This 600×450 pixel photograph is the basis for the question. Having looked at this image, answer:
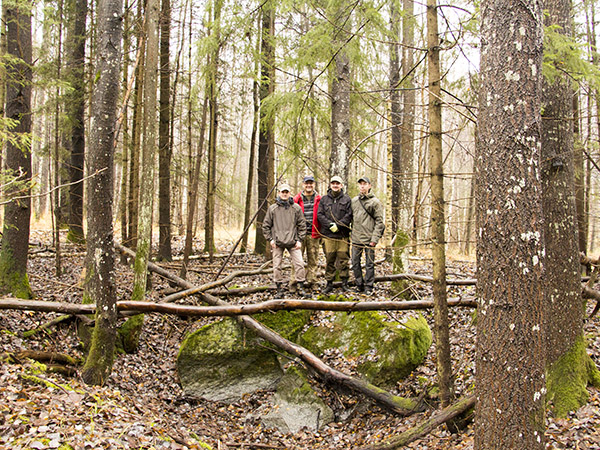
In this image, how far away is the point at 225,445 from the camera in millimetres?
5781

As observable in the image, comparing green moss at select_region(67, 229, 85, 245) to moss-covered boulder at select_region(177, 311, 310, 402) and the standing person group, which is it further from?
the standing person group

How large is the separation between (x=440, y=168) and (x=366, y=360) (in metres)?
3.87

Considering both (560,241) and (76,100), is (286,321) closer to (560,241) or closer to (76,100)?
(560,241)

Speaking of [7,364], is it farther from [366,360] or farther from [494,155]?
[494,155]

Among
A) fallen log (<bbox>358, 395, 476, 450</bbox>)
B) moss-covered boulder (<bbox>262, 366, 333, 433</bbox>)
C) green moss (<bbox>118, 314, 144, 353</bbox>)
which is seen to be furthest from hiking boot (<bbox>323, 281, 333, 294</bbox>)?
fallen log (<bbox>358, 395, 476, 450</bbox>)

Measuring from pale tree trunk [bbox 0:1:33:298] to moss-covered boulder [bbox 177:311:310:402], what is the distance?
3.77 metres

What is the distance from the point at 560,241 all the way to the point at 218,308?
531 centimetres

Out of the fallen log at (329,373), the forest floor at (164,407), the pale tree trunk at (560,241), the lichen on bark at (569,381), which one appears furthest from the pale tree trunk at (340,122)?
the lichen on bark at (569,381)

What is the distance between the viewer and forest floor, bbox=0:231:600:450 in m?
4.38

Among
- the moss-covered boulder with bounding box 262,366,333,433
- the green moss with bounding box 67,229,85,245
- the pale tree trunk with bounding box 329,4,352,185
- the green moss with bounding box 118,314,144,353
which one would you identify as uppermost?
→ the pale tree trunk with bounding box 329,4,352,185

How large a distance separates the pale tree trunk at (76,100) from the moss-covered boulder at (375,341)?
923 cm

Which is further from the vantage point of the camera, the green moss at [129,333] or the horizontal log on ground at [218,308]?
the green moss at [129,333]

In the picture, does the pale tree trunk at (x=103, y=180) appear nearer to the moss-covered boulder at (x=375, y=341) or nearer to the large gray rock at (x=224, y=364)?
the large gray rock at (x=224, y=364)

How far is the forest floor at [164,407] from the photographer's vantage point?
4375mm
